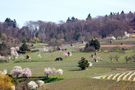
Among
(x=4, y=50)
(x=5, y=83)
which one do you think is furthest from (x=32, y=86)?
(x=4, y=50)

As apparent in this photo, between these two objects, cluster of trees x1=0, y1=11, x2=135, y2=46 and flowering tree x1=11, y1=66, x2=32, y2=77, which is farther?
cluster of trees x1=0, y1=11, x2=135, y2=46

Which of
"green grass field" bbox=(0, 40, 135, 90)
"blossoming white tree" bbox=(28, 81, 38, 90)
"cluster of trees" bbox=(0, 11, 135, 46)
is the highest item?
"cluster of trees" bbox=(0, 11, 135, 46)

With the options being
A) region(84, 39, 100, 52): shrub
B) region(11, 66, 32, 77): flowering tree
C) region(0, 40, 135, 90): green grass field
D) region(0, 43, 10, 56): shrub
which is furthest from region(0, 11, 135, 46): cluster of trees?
region(11, 66, 32, 77): flowering tree

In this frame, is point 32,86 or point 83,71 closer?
point 32,86

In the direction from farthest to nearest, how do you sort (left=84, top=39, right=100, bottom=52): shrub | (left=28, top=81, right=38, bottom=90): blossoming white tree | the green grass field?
(left=84, top=39, right=100, bottom=52): shrub < (left=28, top=81, right=38, bottom=90): blossoming white tree < the green grass field

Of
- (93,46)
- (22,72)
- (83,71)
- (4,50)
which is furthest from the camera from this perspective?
(4,50)

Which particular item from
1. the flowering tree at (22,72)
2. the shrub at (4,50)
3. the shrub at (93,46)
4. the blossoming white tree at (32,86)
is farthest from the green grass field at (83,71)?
the shrub at (4,50)

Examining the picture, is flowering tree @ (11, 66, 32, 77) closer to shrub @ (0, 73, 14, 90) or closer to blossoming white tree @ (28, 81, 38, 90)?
blossoming white tree @ (28, 81, 38, 90)

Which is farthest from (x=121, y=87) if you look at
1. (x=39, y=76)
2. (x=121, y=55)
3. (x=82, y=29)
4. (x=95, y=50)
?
(x=82, y=29)

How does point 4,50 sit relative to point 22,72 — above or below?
above

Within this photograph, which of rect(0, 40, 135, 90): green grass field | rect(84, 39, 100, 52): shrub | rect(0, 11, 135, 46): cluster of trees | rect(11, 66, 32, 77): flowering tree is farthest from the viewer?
rect(0, 11, 135, 46): cluster of trees

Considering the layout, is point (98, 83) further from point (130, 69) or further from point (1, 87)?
point (130, 69)

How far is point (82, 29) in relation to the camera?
132 meters

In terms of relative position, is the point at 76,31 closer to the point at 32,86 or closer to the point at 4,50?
the point at 4,50
